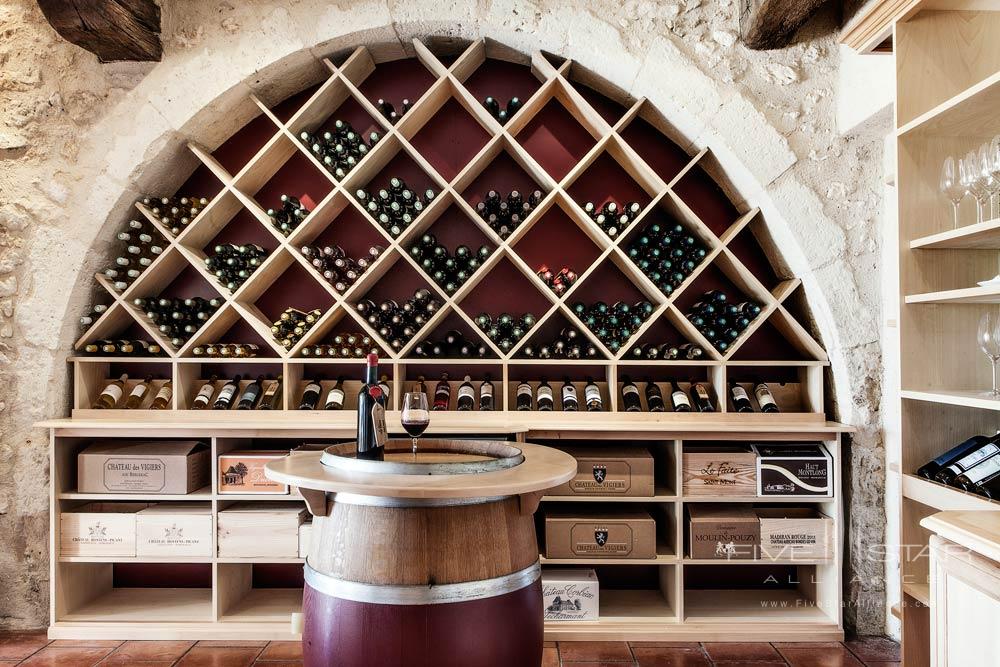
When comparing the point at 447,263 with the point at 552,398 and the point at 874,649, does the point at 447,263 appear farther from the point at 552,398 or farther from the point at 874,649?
the point at 874,649

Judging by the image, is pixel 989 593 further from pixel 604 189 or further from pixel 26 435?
pixel 26 435

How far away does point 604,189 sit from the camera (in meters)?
3.64

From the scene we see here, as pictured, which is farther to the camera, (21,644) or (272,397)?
(272,397)

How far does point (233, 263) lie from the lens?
3.42m

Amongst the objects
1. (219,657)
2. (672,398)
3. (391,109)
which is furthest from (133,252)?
(672,398)

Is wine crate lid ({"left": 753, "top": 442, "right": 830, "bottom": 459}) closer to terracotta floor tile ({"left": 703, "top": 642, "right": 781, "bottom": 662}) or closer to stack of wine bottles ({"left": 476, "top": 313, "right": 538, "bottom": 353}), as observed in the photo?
terracotta floor tile ({"left": 703, "top": 642, "right": 781, "bottom": 662})

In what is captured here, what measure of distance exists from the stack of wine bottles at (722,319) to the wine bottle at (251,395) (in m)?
2.20

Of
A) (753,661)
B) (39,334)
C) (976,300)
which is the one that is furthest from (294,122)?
(753,661)

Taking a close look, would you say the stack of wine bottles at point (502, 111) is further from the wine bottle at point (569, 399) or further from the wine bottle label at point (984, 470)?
the wine bottle label at point (984, 470)

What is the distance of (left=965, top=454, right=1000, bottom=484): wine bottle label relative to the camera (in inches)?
80.2

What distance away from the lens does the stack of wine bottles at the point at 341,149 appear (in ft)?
11.1

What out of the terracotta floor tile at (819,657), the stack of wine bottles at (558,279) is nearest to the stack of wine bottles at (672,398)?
the stack of wine bottles at (558,279)

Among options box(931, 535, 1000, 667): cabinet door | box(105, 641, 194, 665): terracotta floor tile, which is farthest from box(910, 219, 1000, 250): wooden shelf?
box(105, 641, 194, 665): terracotta floor tile

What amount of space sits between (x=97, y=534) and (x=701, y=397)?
2901mm
